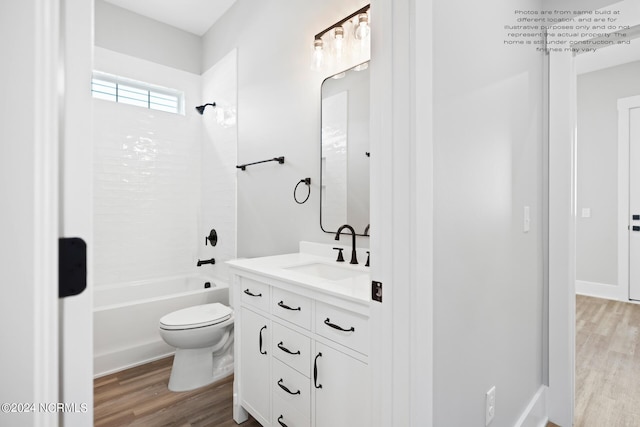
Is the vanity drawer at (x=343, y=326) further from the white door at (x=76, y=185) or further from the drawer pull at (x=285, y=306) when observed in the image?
the white door at (x=76, y=185)

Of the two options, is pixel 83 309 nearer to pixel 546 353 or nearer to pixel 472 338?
pixel 472 338

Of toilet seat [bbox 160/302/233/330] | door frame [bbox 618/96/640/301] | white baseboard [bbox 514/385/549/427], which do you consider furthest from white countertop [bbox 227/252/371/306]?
door frame [bbox 618/96/640/301]

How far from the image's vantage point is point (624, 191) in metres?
3.82

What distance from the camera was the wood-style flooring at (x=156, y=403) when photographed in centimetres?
184

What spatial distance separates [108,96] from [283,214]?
7.02 feet

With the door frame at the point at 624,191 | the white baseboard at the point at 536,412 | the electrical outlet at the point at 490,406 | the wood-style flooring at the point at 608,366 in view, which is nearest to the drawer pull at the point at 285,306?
the electrical outlet at the point at 490,406

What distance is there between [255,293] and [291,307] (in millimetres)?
311

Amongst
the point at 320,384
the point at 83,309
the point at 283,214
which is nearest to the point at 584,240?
the point at 283,214

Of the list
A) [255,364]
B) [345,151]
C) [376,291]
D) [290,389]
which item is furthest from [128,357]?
[376,291]

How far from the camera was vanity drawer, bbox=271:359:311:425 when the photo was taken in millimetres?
1389

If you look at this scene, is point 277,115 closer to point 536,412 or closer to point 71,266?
point 71,266

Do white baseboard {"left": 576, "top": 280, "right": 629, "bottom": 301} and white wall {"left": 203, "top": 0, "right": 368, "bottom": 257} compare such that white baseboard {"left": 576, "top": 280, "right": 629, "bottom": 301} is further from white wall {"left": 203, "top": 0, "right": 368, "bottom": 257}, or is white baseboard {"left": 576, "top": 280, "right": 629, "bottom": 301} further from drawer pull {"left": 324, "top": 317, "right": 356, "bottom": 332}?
drawer pull {"left": 324, "top": 317, "right": 356, "bottom": 332}

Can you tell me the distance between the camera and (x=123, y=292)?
3021 millimetres

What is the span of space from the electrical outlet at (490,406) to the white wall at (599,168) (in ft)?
12.7
